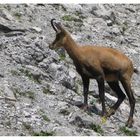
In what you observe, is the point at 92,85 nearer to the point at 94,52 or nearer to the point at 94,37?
the point at 94,52

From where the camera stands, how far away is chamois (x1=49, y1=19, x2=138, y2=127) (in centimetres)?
2002

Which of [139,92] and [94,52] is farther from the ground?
[94,52]

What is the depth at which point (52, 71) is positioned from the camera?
23.2 m

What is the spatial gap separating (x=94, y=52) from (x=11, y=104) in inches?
141

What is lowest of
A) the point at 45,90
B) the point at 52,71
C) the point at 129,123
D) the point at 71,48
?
the point at 129,123

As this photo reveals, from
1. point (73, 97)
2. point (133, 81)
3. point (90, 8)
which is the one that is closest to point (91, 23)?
point (90, 8)

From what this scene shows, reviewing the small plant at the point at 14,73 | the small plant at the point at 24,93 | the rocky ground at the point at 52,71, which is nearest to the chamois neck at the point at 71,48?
the rocky ground at the point at 52,71

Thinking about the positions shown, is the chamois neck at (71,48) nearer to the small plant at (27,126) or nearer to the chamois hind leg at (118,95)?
the chamois hind leg at (118,95)

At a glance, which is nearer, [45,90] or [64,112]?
[64,112]

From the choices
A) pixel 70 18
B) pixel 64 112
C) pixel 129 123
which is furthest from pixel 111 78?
pixel 70 18

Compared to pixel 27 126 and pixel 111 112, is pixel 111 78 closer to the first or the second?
pixel 111 112

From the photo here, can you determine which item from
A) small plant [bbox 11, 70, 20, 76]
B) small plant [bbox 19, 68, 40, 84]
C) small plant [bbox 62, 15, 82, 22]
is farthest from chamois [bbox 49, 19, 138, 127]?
small plant [bbox 62, 15, 82, 22]

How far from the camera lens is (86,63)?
65.5 ft

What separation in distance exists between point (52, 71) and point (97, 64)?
138 inches
